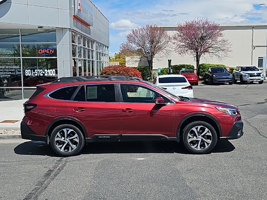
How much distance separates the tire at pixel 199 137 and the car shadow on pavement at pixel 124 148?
253 mm

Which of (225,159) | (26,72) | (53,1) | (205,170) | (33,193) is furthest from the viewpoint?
(26,72)

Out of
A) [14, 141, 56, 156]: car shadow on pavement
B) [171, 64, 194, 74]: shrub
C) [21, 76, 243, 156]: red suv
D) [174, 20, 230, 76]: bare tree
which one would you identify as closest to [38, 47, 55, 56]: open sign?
[14, 141, 56, 156]: car shadow on pavement

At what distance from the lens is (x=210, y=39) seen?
3450 centimetres

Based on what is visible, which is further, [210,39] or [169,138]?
[210,39]

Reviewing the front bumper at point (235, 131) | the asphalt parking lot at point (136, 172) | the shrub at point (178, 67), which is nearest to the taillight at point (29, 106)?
the asphalt parking lot at point (136, 172)

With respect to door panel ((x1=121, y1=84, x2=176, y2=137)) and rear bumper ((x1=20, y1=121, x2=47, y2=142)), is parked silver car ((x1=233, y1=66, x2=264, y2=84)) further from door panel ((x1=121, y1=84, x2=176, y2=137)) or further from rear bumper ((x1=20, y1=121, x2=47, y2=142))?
rear bumper ((x1=20, y1=121, x2=47, y2=142))

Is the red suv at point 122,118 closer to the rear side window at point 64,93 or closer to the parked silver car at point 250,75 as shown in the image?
the rear side window at point 64,93

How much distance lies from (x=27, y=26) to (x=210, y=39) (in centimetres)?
2527

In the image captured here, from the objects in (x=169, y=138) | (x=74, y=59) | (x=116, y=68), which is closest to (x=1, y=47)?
(x=74, y=59)

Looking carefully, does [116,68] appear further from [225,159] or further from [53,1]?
[225,159]

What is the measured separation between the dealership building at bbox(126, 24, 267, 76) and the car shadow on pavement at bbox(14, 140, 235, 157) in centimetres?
3376

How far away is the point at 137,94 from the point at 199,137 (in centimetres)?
154

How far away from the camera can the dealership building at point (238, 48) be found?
38.9m

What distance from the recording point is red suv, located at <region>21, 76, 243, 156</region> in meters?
5.92
